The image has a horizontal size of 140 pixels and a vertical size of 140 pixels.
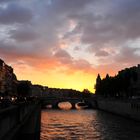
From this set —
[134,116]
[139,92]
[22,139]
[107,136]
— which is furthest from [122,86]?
[22,139]

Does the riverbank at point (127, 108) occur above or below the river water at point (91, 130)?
above

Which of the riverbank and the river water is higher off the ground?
the riverbank

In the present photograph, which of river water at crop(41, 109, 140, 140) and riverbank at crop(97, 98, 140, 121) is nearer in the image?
river water at crop(41, 109, 140, 140)

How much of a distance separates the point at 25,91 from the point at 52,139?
138556mm

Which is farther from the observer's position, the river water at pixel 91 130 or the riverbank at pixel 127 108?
the riverbank at pixel 127 108

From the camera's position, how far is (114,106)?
4545 inches

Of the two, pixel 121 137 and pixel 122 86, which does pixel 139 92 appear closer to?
pixel 122 86

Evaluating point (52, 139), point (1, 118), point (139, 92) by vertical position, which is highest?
point (139, 92)

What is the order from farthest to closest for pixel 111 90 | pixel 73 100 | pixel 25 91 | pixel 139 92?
pixel 73 100 → pixel 25 91 → pixel 139 92 → pixel 111 90

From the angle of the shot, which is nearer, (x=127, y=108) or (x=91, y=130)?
(x=91, y=130)

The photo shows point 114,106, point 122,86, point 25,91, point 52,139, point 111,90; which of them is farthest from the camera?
point 25,91

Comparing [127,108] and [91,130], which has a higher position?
[127,108]

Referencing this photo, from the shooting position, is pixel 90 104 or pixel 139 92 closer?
pixel 139 92

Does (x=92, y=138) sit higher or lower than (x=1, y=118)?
lower
